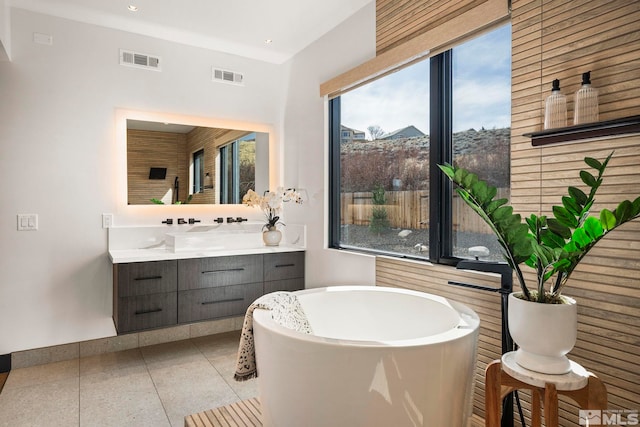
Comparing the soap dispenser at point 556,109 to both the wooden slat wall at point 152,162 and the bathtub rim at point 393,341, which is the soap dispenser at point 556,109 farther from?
Result: the wooden slat wall at point 152,162

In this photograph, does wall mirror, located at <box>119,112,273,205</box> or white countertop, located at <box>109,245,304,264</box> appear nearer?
white countertop, located at <box>109,245,304,264</box>

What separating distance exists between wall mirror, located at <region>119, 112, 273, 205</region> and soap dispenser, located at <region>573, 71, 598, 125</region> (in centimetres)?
303

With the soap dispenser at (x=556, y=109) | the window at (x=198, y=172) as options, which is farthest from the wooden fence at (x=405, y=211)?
the window at (x=198, y=172)

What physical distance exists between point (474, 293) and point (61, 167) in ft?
10.5

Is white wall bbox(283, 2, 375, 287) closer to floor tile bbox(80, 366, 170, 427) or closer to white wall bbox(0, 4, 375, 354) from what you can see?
white wall bbox(0, 4, 375, 354)

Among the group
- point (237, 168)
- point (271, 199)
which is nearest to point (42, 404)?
point (271, 199)

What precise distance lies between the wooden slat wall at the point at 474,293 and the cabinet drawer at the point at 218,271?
1.33m

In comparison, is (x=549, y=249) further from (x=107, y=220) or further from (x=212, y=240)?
(x=107, y=220)

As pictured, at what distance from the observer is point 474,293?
2254 mm

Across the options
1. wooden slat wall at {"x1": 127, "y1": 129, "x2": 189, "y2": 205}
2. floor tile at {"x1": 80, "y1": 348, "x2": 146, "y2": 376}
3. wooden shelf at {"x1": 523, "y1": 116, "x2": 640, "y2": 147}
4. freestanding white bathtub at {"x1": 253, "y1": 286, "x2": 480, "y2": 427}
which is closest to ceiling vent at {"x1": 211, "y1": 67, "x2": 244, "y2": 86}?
wooden slat wall at {"x1": 127, "y1": 129, "x2": 189, "y2": 205}

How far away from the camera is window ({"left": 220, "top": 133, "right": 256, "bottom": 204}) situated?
399 centimetres

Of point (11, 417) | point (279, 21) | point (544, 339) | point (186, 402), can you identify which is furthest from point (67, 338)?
point (544, 339)

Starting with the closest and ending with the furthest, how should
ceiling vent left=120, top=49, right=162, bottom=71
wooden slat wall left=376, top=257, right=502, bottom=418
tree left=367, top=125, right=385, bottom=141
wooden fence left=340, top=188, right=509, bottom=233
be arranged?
wooden slat wall left=376, top=257, right=502, bottom=418 < wooden fence left=340, top=188, right=509, bottom=233 < tree left=367, top=125, right=385, bottom=141 < ceiling vent left=120, top=49, right=162, bottom=71

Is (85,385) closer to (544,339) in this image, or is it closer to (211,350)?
(211,350)
